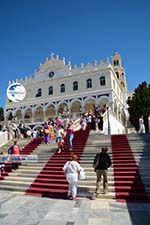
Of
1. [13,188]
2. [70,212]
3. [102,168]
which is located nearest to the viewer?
[70,212]

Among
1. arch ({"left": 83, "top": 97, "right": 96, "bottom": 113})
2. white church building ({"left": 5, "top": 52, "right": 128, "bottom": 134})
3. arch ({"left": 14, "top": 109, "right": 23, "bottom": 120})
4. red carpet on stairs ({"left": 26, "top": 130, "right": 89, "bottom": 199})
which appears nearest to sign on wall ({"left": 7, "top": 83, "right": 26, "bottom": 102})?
red carpet on stairs ({"left": 26, "top": 130, "right": 89, "bottom": 199})

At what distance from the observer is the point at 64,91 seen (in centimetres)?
4053

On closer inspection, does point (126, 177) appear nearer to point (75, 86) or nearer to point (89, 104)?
point (89, 104)

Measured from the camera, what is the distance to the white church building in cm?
3784

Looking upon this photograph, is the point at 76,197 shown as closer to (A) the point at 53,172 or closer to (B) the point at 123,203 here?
(B) the point at 123,203

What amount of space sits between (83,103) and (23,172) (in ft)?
90.0

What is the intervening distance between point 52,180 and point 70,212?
345cm

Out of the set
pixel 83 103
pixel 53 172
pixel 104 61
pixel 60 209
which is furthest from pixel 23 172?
pixel 104 61

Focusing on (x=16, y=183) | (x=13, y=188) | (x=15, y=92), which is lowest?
(x=13, y=188)

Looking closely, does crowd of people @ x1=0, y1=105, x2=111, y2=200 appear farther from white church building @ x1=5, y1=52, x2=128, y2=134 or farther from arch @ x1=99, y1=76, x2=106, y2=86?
arch @ x1=99, y1=76, x2=106, y2=86

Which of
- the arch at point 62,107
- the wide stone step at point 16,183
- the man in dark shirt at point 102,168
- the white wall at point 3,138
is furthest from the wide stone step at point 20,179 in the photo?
the arch at point 62,107

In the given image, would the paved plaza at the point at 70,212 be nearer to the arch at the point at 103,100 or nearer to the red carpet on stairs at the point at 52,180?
the red carpet on stairs at the point at 52,180

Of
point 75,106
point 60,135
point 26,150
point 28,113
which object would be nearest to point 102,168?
point 60,135

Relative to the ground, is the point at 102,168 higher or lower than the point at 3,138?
lower
